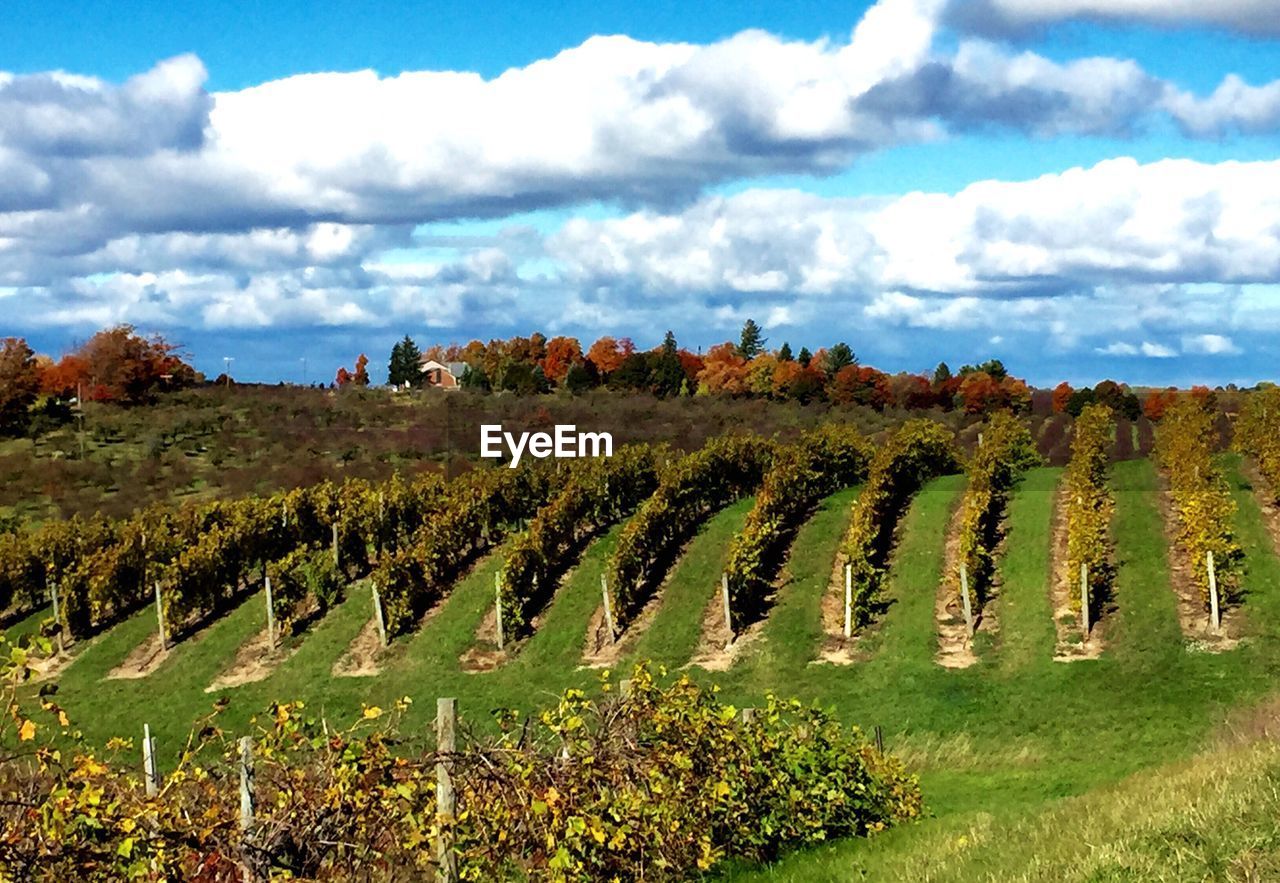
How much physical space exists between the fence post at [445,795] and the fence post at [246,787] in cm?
125

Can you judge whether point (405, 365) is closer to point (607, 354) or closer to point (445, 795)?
point (607, 354)

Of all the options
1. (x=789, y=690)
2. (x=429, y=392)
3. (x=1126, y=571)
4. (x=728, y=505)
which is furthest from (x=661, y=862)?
(x=429, y=392)

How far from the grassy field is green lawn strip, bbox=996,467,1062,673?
67mm

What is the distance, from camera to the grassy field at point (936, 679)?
1112 cm

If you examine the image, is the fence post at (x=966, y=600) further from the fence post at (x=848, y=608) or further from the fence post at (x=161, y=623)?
the fence post at (x=161, y=623)

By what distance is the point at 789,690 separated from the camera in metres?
29.5

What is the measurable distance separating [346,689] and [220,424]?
48.9 meters

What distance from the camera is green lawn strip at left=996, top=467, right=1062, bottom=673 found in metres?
29.8

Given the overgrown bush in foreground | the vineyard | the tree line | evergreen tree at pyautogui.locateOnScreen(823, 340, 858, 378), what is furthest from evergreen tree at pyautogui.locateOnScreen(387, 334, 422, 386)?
the overgrown bush in foreground

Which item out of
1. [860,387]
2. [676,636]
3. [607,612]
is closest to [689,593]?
[676,636]

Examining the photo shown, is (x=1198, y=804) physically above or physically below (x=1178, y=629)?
above

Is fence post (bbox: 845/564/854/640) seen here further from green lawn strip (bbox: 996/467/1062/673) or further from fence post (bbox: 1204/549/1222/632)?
fence post (bbox: 1204/549/1222/632)

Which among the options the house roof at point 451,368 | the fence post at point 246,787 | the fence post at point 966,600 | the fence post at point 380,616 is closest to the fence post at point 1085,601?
the fence post at point 966,600

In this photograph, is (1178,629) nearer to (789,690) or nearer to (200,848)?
(789,690)
